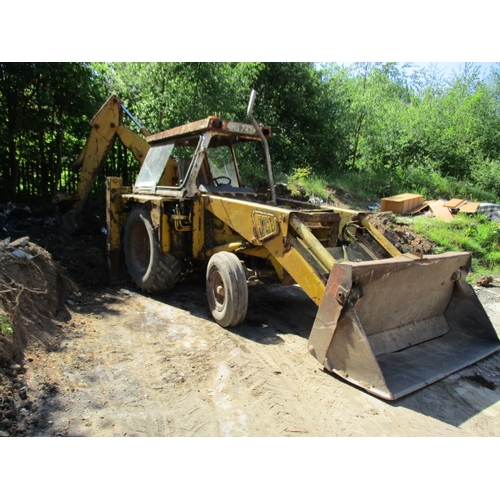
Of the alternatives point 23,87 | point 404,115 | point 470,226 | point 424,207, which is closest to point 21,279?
point 23,87

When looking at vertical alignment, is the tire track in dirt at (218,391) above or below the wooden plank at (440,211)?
below

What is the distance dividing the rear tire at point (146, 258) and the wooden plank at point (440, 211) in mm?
7213

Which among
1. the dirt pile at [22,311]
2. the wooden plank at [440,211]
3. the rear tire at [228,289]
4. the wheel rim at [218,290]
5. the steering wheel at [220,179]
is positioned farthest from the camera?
the wooden plank at [440,211]

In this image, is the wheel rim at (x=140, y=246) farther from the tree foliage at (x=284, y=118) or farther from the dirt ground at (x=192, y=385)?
the tree foliage at (x=284, y=118)

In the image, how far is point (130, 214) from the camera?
6.61m

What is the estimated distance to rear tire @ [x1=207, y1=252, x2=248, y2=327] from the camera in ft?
15.2

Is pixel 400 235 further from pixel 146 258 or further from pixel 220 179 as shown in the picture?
pixel 146 258

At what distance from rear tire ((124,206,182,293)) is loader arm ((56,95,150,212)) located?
165 cm

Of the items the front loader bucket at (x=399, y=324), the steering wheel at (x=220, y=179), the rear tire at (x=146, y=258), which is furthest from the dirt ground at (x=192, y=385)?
the steering wheel at (x=220, y=179)

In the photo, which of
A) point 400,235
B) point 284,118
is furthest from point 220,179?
point 284,118

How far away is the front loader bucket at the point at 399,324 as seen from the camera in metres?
3.51

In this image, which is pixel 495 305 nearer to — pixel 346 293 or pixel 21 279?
pixel 346 293

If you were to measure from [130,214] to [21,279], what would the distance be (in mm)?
2133

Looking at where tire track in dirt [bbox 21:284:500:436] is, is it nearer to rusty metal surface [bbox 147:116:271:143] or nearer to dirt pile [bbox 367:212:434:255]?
rusty metal surface [bbox 147:116:271:143]
